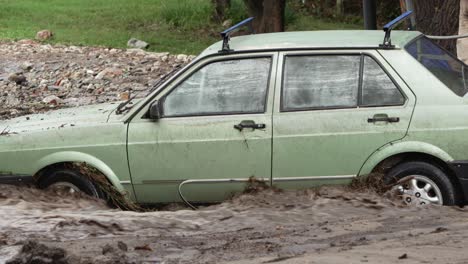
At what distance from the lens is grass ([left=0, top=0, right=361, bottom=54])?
771 inches

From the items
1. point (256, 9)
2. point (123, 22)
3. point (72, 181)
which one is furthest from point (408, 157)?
point (123, 22)

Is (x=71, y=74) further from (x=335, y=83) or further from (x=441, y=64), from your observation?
(x=441, y=64)

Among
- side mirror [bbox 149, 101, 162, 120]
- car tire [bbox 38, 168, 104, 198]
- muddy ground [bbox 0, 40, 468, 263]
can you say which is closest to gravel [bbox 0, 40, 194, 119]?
car tire [bbox 38, 168, 104, 198]

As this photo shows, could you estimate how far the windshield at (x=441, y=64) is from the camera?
20.5ft

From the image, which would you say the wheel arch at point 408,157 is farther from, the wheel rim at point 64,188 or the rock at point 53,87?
the rock at point 53,87

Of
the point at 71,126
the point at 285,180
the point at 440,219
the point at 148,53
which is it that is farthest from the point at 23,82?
the point at 440,219

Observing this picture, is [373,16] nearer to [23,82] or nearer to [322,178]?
[322,178]

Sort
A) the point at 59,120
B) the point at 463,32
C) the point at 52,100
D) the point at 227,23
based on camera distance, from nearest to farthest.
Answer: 1. the point at 59,120
2. the point at 463,32
3. the point at 52,100
4. the point at 227,23

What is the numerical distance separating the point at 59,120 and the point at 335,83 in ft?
7.38

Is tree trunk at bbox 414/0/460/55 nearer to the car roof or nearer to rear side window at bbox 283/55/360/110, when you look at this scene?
the car roof

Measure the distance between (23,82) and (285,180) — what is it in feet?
30.4

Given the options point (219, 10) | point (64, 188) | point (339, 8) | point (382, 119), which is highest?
point (339, 8)

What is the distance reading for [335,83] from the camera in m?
6.22

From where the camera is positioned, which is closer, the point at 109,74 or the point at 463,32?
the point at 463,32
